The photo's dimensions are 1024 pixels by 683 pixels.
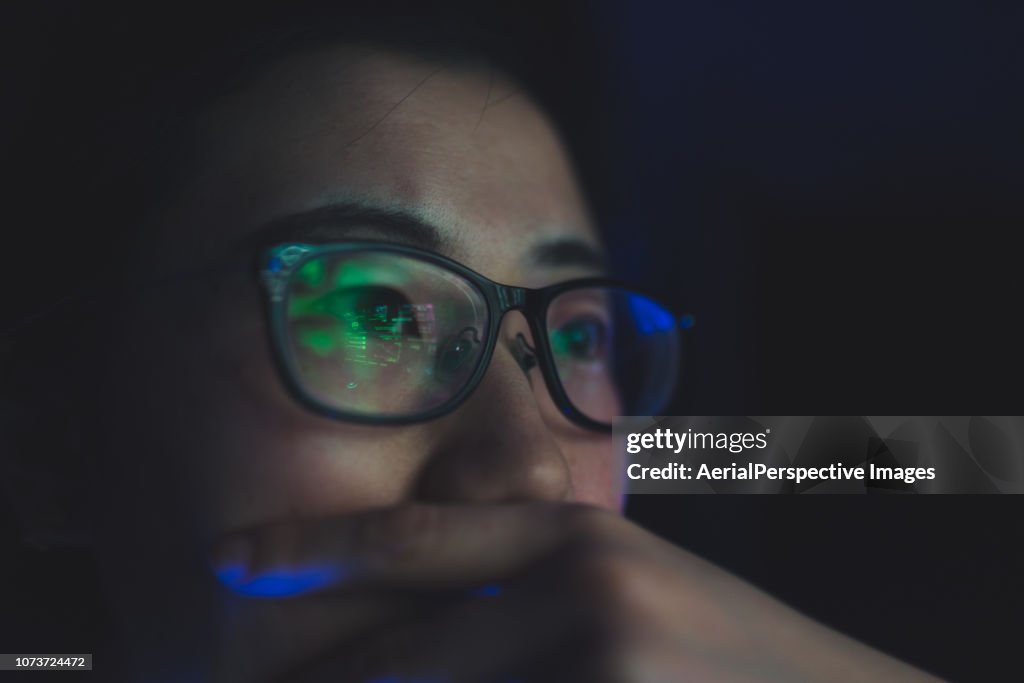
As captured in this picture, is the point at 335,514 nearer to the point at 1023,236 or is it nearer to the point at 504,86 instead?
the point at 504,86

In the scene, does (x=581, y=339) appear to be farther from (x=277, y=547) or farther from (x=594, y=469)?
(x=277, y=547)

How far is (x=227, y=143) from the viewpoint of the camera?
973 millimetres

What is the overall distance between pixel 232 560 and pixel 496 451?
0.34m

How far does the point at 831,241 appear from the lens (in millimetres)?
1569

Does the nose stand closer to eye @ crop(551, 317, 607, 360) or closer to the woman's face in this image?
the woman's face

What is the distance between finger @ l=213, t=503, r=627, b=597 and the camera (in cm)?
71

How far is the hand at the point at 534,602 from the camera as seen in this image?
656mm

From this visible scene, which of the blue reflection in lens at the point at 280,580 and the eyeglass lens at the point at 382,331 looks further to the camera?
the eyeglass lens at the point at 382,331

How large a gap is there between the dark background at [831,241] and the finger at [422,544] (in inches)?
24.3

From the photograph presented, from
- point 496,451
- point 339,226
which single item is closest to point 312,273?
point 339,226

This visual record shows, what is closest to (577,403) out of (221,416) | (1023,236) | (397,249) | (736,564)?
(397,249)

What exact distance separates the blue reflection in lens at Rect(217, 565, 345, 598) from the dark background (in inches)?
20.5

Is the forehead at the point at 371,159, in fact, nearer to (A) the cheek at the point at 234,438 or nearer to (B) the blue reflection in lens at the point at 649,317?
(A) the cheek at the point at 234,438

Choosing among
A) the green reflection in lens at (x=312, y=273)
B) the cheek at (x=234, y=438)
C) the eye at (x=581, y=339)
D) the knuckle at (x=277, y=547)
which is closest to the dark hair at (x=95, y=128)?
the cheek at (x=234, y=438)
